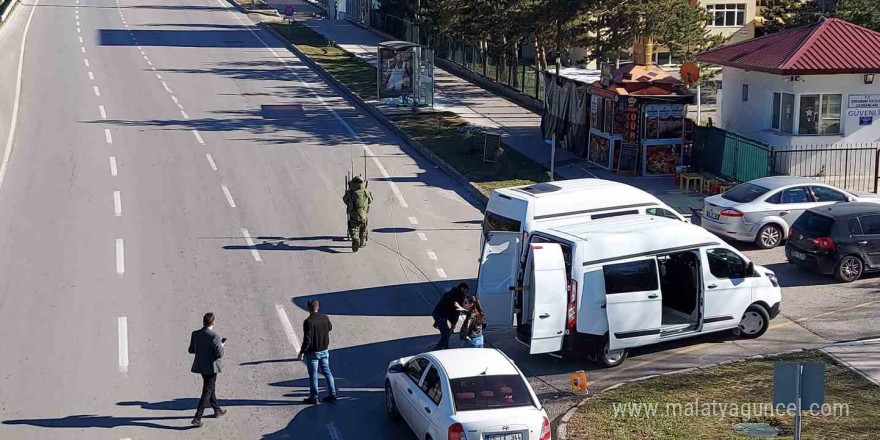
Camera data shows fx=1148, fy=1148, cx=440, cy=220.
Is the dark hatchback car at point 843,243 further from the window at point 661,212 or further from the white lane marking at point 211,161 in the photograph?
the white lane marking at point 211,161

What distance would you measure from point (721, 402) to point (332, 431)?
202 inches

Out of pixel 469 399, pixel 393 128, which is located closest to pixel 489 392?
pixel 469 399

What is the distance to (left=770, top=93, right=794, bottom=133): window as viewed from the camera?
2989cm

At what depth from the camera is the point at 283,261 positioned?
76.4 feet

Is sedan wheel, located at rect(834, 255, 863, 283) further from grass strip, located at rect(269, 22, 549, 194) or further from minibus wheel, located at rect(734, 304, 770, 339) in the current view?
grass strip, located at rect(269, 22, 549, 194)

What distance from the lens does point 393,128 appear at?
1481 inches

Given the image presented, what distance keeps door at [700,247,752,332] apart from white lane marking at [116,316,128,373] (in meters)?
8.82

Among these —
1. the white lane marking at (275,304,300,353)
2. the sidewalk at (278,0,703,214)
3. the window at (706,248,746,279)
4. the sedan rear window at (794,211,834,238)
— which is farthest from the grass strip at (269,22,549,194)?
the window at (706,248,746,279)

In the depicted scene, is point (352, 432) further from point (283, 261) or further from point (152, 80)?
point (152, 80)

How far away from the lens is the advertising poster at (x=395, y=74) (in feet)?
133

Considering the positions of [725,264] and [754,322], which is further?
[754,322]

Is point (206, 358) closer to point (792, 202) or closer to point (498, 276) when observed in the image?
point (498, 276)

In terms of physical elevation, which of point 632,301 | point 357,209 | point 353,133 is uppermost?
point 353,133

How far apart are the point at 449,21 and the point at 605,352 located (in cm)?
3417
